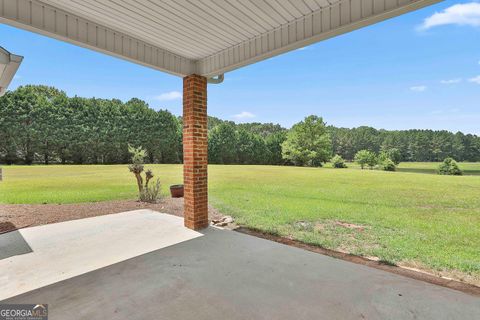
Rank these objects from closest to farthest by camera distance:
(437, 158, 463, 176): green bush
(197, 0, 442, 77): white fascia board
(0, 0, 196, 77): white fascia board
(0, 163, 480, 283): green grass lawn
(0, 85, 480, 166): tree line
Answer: (197, 0, 442, 77): white fascia board → (0, 0, 196, 77): white fascia board → (0, 163, 480, 283): green grass lawn → (437, 158, 463, 176): green bush → (0, 85, 480, 166): tree line

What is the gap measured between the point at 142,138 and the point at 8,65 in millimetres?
23130

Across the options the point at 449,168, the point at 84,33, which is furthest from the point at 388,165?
the point at 84,33

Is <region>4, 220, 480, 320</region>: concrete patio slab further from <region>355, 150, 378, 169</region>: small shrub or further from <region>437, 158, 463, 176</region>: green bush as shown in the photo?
<region>355, 150, 378, 169</region>: small shrub

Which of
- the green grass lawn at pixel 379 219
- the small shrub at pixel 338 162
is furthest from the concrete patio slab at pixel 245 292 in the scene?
the small shrub at pixel 338 162

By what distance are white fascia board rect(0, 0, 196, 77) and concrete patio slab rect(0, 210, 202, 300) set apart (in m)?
2.58

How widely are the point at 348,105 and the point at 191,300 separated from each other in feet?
108

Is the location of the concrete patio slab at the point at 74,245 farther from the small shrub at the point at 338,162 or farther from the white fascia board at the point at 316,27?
the small shrub at the point at 338,162

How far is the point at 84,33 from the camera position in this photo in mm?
2844

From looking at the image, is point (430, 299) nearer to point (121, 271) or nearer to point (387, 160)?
point (121, 271)

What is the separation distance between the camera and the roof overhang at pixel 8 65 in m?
2.48

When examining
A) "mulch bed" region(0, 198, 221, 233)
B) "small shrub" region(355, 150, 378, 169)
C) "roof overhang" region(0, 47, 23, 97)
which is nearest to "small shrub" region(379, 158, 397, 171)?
"small shrub" region(355, 150, 378, 169)

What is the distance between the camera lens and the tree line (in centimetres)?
1941

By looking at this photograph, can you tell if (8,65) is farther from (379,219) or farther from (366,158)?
(366,158)

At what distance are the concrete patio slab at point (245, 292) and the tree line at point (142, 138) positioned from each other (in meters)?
13.3
